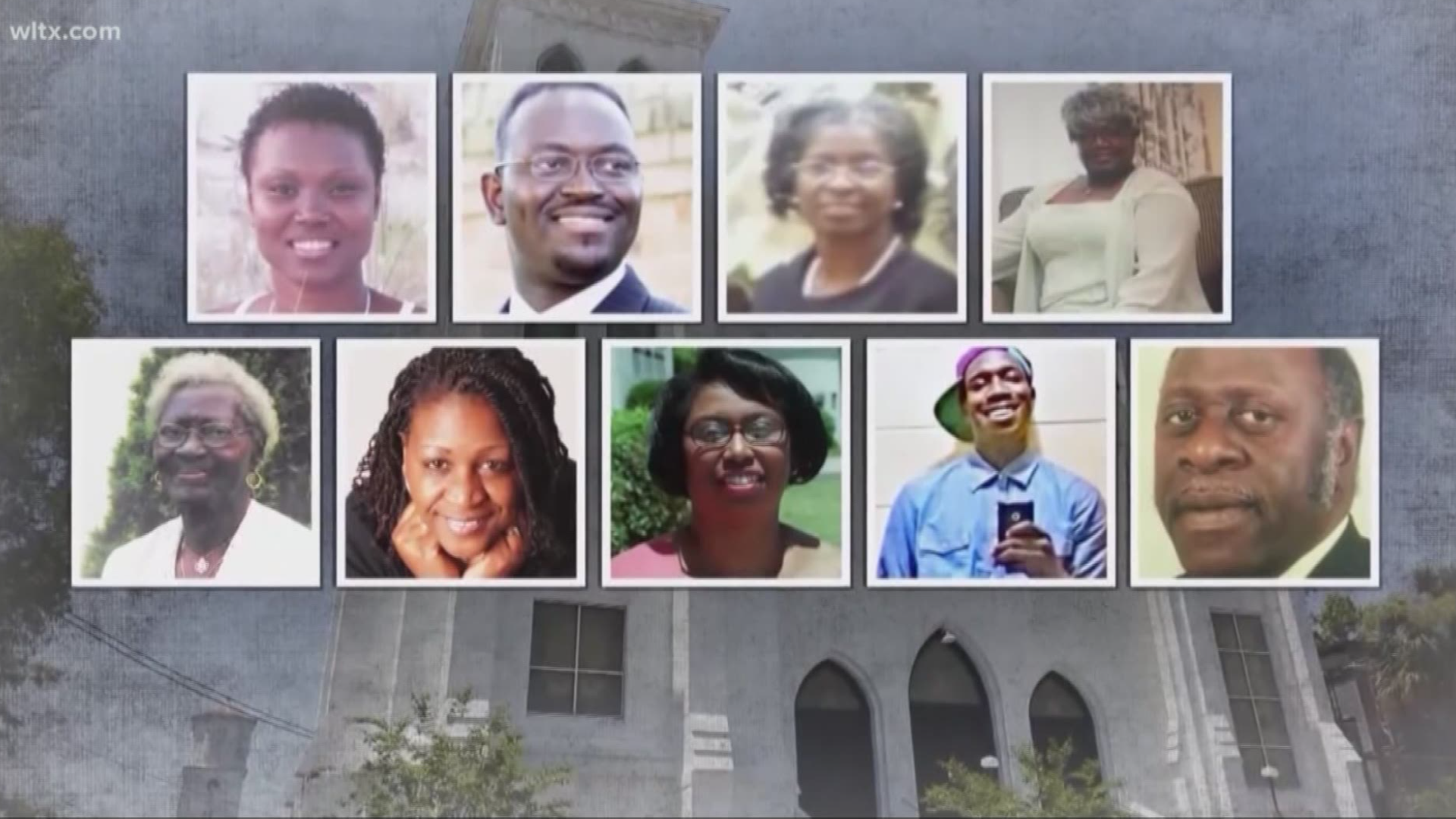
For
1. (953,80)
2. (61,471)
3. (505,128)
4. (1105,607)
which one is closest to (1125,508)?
(1105,607)

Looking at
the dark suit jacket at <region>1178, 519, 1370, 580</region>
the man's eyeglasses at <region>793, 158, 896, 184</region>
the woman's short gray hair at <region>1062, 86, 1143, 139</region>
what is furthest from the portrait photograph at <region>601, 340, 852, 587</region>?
the dark suit jacket at <region>1178, 519, 1370, 580</region>

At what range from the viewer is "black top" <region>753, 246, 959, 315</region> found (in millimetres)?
4754

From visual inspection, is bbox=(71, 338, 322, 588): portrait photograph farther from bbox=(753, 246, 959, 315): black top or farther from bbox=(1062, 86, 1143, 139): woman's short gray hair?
bbox=(1062, 86, 1143, 139): woman's short gray hair

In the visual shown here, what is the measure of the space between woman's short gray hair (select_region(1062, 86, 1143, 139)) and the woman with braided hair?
170 cm

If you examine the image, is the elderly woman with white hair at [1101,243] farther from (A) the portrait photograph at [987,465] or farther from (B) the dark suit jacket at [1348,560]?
(B) the dark suit jacket at [1348,560]

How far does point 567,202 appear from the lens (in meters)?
4.77

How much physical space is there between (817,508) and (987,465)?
51 centimetres

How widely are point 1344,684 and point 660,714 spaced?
1988 millimetres

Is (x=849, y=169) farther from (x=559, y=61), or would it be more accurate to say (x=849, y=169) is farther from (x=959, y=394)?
(x=559, y=61)

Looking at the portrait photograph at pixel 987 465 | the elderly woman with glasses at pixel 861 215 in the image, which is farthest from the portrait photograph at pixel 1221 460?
the elderly woman with glasses at pixel 861 215

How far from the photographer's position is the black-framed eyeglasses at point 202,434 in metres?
4.74

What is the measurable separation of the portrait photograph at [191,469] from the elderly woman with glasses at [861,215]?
1404 mm

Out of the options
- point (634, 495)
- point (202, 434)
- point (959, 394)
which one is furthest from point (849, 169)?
point (202, 434)

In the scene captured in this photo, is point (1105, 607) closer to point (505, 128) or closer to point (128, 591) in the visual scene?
point (505, 128)
